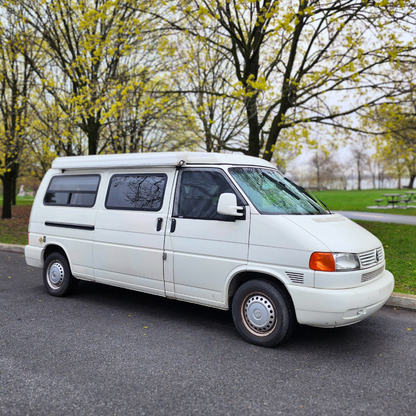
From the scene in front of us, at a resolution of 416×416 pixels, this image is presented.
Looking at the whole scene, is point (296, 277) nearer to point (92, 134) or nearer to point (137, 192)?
point (137, 192)

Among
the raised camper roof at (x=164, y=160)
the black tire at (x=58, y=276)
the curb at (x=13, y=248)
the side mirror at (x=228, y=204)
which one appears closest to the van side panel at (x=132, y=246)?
the raised camper roof at (x=164, y=160)

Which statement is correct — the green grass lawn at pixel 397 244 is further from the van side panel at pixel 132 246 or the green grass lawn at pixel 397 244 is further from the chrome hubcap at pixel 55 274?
the chrome hubcap at pixel 55 274

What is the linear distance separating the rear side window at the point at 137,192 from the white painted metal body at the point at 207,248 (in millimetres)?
81

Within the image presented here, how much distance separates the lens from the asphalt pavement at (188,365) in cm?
311

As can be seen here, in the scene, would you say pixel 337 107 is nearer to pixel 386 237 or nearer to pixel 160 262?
pixel 386 237

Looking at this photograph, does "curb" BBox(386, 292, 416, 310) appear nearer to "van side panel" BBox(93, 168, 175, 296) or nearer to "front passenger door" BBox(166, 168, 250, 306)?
"front passenger door" BBox(166, 168, 250, 306)

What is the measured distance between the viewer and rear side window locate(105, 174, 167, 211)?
17.1 ft

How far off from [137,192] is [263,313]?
2335 mm

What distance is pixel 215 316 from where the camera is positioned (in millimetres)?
5371

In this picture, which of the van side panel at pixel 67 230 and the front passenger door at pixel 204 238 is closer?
the front passenger door at pixel 204 238

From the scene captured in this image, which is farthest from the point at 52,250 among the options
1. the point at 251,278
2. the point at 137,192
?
the point at 251,278

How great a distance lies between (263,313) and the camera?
4.27 metres

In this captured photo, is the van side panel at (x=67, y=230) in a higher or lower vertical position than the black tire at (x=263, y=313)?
higher

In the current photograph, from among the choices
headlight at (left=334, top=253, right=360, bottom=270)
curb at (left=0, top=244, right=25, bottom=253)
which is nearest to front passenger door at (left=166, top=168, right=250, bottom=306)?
headlight at (left=334, top=253, right=360, bottom=270)
